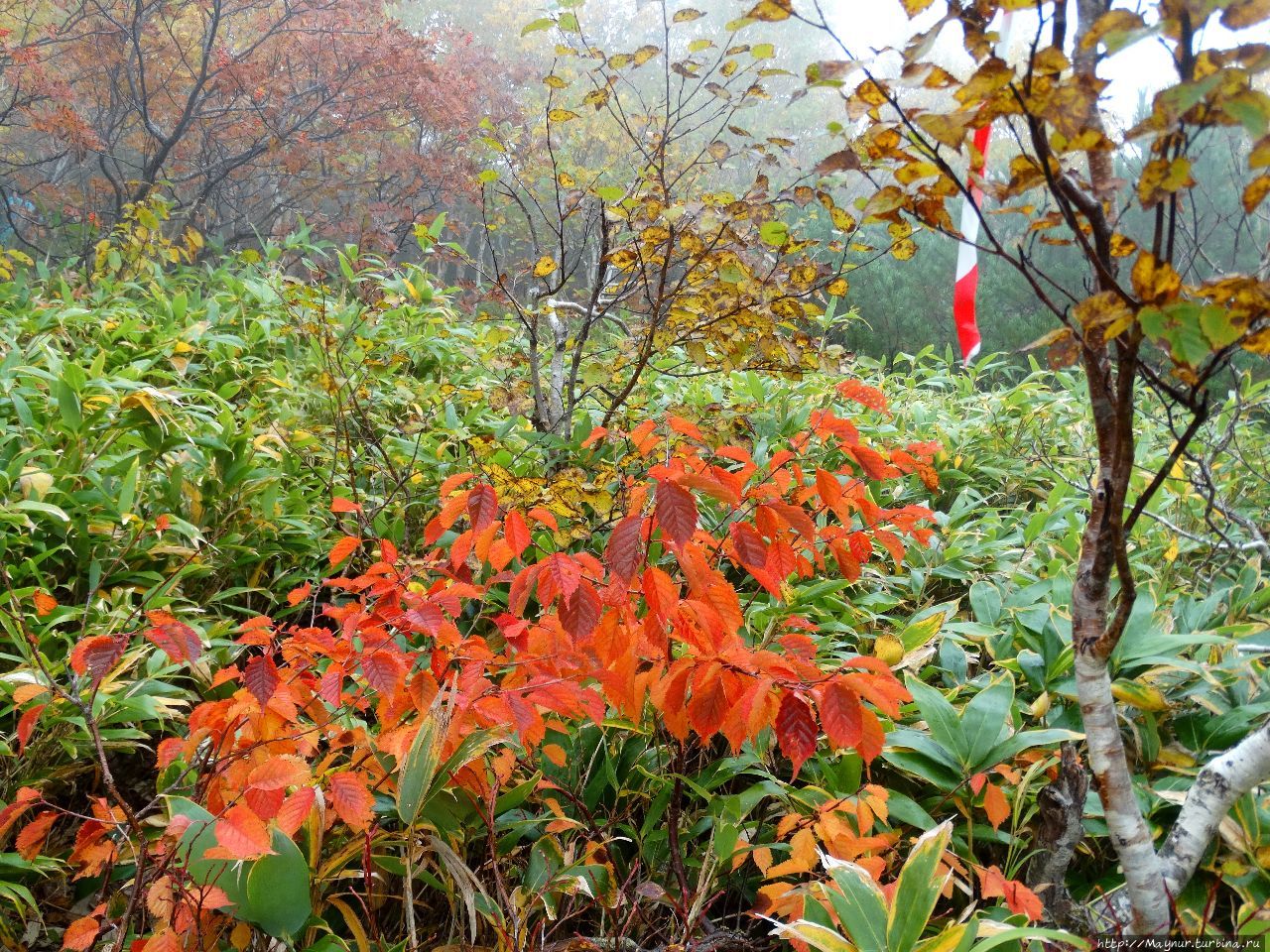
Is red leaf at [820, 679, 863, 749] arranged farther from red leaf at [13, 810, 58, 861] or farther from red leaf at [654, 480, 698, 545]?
red leaf at [13, 810, 58, 861]

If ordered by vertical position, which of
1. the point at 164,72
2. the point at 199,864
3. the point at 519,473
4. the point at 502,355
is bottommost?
the point at 199,864

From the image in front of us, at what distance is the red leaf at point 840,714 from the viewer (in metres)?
1.17

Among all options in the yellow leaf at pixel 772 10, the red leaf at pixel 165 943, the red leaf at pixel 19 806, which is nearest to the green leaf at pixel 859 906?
the red leaf at pixel 165 943

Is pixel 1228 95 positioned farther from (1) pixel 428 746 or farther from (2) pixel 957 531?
(2) pixel 957 531

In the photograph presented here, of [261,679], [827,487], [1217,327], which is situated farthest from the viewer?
[827,487]

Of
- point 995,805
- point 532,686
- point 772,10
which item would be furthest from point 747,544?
point 772,10

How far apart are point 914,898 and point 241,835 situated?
92cm

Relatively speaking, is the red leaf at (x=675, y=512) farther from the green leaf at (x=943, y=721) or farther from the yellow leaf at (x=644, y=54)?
the yellow leaf at (x=644, y=54)

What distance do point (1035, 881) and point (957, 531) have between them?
1390 millimetres

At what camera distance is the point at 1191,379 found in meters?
0.92

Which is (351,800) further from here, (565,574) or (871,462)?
(871,462)

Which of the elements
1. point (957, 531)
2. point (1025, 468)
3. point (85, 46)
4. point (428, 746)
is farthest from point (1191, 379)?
point (85, 46)

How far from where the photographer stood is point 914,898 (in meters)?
1.12

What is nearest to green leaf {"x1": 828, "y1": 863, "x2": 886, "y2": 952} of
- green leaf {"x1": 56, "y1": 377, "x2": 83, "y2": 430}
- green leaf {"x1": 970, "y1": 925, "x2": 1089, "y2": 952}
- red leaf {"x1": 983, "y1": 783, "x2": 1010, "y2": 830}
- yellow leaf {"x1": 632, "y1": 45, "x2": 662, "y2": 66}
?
green leaf {"x1": 970, "y1": 925, "x2": 1089, "y2": 952}
